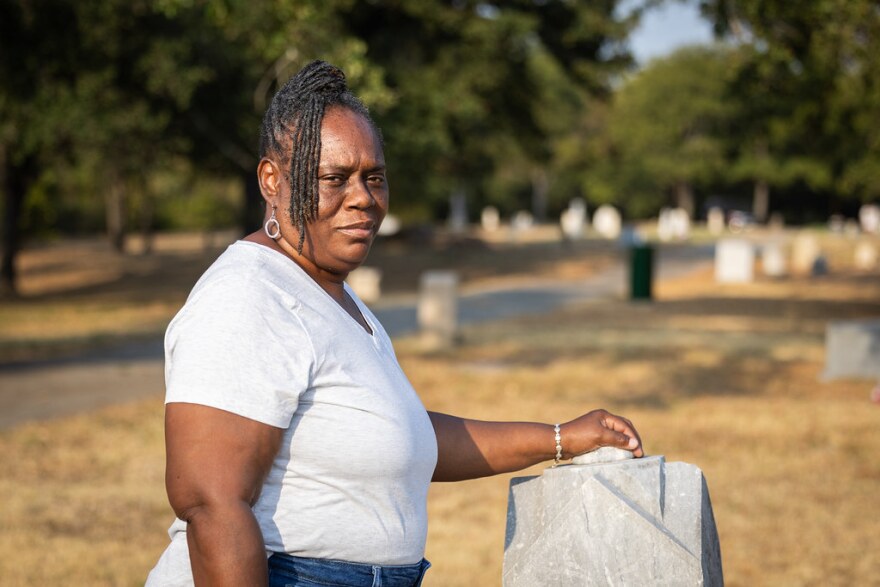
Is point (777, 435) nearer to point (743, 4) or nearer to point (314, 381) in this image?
point (743, 4)

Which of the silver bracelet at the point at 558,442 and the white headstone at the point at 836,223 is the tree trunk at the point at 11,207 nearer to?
the silver bracelet at the point at 558,442

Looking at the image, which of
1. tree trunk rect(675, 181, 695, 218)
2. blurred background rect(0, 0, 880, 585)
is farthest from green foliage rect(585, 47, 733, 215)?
blurred background rect(0, 0, 880, 585)

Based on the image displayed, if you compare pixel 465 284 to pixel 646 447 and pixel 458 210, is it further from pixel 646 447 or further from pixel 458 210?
pixel 458 210

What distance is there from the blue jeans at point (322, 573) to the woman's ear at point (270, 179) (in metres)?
0.66

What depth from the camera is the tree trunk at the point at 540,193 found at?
65.1 metres

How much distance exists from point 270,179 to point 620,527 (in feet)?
3.38

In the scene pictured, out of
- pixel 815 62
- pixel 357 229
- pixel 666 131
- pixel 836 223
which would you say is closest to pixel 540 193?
pixel 666 131

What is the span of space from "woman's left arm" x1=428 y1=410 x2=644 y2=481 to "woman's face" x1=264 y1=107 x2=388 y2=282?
53cm

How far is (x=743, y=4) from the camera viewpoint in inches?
450

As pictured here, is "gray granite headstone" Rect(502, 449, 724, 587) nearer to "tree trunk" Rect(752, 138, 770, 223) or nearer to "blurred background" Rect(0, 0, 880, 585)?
"blurred background" Rect(0, 0, 880, 585)

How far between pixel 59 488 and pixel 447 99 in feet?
51.1

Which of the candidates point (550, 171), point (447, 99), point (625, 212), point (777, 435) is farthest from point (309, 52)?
point (625, 212)

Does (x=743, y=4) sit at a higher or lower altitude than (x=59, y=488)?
higher

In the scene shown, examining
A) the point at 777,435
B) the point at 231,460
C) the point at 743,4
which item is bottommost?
the point at 777,435
